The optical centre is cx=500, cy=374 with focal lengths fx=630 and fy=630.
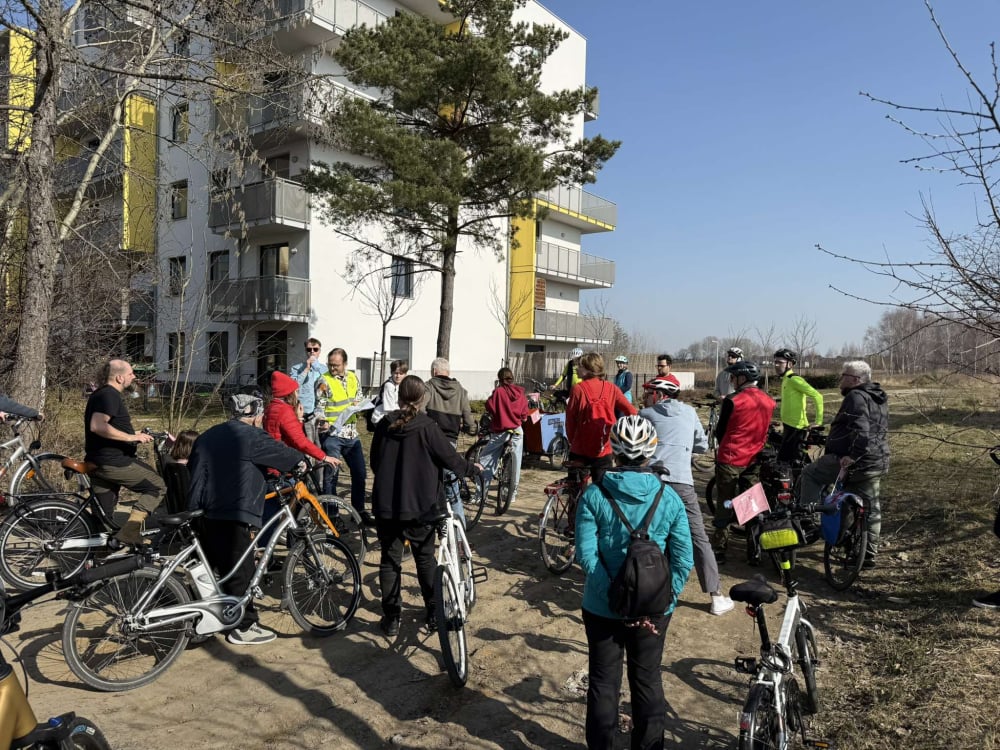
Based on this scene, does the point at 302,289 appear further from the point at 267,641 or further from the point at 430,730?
the point at 430,730

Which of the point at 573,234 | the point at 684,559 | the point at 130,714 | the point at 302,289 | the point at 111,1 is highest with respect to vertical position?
→ the point at 573,234

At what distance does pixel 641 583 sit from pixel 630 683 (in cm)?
56

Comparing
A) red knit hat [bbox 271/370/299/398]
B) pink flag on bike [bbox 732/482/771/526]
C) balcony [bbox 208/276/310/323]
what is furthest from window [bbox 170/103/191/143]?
balcony [bbox 208/276/310/323]

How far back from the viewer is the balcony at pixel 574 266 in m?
30.1

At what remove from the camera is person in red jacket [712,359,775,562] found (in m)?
5.95

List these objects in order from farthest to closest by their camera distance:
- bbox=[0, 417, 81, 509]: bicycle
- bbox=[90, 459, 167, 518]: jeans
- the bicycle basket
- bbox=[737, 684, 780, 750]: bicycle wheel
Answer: bbox=[0, 417, 81, 509]: bicycle, bbox=[90, 459, 167, 518]: jeans, the bicycle basket, bbox=[737, 684, 780, 750]: bicycle wheel

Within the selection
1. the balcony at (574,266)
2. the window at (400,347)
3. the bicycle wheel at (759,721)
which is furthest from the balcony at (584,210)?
the bicycle wheel at (759,721)

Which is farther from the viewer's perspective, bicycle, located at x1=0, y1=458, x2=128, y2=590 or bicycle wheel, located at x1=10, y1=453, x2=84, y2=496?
bicycle wheel, located at x1=10, y1=453, x2=84, y2=496

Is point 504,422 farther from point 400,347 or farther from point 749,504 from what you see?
point 400,347

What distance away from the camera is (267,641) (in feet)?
15.4

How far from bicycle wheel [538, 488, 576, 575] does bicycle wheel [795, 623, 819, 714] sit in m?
2.58

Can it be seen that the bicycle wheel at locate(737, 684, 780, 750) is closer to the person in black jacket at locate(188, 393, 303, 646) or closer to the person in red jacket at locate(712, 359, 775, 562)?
the person in red jacket at locate(712, 359, 775, 562)

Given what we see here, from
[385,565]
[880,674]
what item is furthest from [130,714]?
[880,674]

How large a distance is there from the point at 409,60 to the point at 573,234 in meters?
19.5
